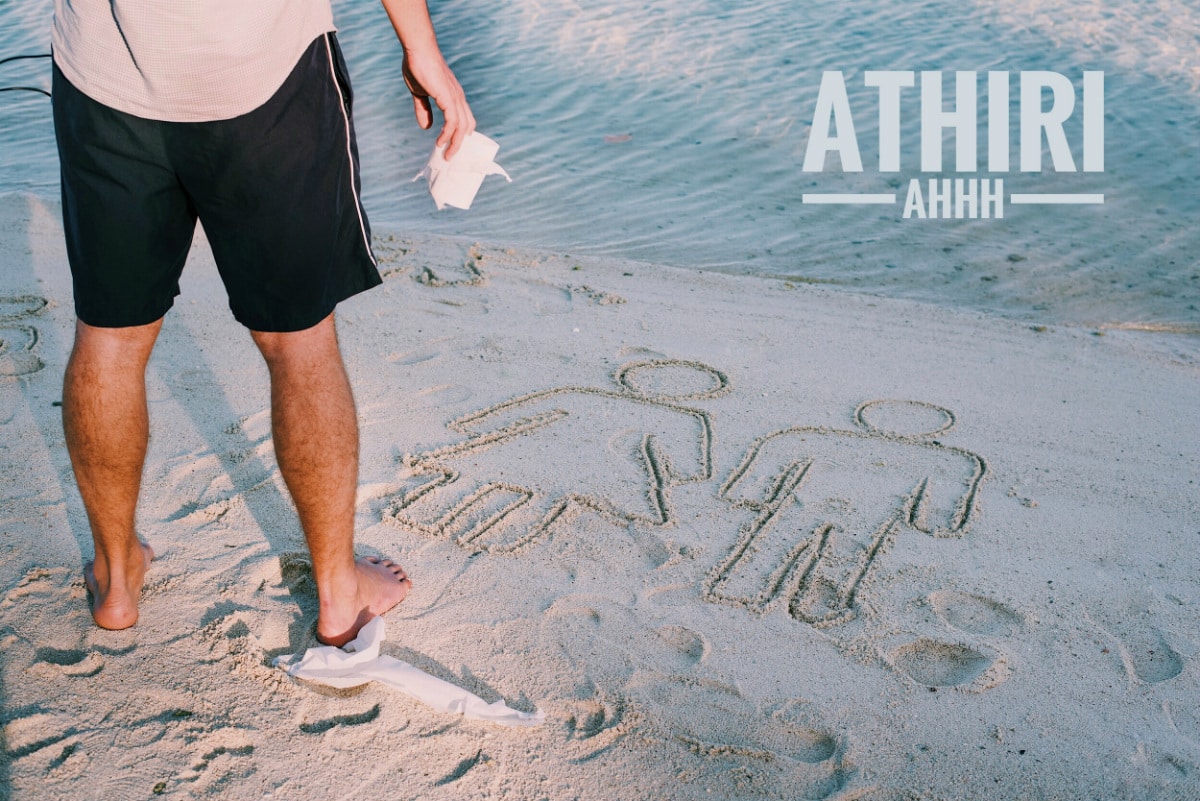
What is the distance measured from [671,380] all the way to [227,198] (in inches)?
86.3

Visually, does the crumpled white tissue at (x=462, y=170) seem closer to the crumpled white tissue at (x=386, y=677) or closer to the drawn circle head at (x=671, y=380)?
the crumpled white tissue at (x=386, y=677)

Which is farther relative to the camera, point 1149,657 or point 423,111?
point 1149,657

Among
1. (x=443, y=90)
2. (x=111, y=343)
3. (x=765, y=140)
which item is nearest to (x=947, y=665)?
(x=443, y=90)

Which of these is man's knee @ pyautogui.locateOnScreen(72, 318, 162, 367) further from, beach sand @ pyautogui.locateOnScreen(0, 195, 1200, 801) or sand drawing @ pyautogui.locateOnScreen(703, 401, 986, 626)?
sand drawing @ pyautogui.locateOnScreen(703, 401, 986, 626)

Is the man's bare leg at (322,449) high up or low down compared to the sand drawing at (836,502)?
up

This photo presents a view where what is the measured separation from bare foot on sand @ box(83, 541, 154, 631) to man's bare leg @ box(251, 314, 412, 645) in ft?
1.40

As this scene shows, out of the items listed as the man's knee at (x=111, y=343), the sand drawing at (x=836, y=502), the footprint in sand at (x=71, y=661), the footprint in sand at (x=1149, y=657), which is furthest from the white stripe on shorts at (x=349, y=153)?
the footprint in sand at (x=1149, y=657)

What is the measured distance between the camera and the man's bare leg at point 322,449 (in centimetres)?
196

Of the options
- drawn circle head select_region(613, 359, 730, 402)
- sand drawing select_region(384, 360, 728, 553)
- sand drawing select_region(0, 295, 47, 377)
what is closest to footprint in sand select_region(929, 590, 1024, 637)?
sand drawing select_region(384, 360, 728, 553)

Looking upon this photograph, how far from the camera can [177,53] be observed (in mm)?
1689

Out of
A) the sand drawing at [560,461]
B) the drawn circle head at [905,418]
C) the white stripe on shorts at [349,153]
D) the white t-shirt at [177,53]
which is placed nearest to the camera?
the white t-shirt at [177,53]

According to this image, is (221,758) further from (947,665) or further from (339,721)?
(947,665)

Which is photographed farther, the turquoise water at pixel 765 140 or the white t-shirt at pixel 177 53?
the turquoise water at pixel 765 140

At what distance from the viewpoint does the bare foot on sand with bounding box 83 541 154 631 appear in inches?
86.4
